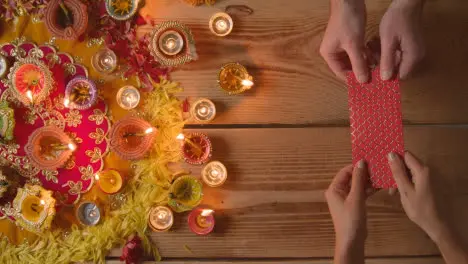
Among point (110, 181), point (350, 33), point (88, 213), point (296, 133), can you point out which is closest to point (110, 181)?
point (110, 181)

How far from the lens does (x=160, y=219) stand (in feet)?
4.20

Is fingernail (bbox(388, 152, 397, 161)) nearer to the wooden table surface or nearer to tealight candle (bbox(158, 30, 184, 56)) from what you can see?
the wooden table surface

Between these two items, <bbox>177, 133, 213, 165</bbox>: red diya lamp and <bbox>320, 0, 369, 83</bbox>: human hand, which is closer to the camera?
<bbox>320, 0, 369, 83</bbox>: human hand

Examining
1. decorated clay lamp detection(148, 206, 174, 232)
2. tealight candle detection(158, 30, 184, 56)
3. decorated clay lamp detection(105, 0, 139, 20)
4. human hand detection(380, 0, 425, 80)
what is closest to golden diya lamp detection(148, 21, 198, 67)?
tealight candle detection(158, 30, 184, 56)

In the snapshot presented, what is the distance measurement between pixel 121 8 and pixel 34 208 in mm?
649

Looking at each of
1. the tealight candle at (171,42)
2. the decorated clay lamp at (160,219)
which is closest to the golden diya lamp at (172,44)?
the tealight candle at (171,42)

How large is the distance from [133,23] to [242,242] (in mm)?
733

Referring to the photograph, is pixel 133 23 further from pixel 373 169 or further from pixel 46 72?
pixel 373 169

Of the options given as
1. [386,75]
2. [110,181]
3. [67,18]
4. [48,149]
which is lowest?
[110,181]

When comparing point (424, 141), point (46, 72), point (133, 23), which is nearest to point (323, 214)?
point (424, 141)

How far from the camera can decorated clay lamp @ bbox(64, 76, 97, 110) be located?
1.28 metres

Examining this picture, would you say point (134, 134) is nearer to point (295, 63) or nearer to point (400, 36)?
point (295, 63)

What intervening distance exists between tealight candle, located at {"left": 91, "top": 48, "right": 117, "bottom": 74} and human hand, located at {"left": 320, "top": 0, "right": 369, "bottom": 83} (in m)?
0.63

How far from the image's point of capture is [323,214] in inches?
50.0
